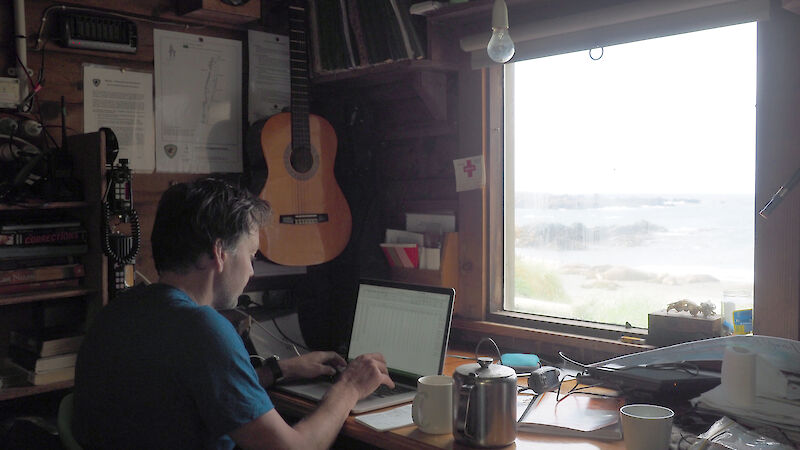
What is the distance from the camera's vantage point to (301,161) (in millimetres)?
2600

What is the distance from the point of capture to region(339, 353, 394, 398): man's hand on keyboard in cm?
173

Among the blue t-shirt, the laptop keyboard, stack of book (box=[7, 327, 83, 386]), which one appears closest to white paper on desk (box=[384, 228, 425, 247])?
the laptop keyboard

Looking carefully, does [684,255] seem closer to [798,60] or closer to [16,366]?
[798,60]

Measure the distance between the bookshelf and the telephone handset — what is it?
0.09ft

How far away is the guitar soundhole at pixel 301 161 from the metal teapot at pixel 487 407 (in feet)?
4.42

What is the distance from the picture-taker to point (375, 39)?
2.43 meters

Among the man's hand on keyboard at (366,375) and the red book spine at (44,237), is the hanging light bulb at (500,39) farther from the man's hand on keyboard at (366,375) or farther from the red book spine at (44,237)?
the red book spine at (44,237)

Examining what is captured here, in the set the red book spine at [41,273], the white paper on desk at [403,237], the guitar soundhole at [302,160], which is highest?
the guitar soundhole at [302,160]

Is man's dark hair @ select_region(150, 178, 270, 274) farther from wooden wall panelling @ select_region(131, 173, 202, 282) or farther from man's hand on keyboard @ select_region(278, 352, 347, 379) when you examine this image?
wooden wall panelling @ select_region(131, 173, 202, 282)

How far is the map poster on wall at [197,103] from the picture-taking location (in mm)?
2531

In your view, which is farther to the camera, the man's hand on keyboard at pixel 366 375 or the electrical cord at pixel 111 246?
the electrical cord at pixel 111 246

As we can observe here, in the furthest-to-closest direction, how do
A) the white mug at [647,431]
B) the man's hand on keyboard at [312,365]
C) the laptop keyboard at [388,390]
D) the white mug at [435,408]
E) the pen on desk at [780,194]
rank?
1. the man's hand on keyboard at [312,365]
2. the laptop keyboard at [388,390]
3. the pen on desk at [780,194]
4. the white mug at [435,408]
5. the white mug at [647,431]

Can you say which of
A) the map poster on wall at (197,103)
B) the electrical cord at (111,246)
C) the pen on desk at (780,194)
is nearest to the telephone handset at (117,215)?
the electrical cord at (111,246)

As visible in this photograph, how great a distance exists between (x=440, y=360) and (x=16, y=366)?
138cm
